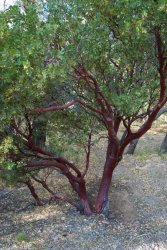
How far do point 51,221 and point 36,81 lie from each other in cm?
360

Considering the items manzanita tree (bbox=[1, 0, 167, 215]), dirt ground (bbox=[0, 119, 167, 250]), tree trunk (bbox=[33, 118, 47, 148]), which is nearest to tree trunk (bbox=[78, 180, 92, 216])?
manzanita tree (bbox=[1, 0, 167, 215])

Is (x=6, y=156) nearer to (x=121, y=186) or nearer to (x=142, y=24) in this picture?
(x=142, y=24)

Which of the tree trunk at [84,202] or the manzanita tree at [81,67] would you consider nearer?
the manzanita tree at [81,67]

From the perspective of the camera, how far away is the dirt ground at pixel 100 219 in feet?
21.8

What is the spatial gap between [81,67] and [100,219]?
3.23 meters

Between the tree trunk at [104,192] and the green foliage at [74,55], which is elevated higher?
the green foliage at [74,55]

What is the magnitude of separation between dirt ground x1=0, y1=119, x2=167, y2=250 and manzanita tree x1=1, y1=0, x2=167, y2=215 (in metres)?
0.64

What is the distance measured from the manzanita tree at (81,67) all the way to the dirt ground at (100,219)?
64 centimetres

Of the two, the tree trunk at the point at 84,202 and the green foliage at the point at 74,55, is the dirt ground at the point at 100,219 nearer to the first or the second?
the tree trunk at the point at 84,202

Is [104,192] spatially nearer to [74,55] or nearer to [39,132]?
[39,132]

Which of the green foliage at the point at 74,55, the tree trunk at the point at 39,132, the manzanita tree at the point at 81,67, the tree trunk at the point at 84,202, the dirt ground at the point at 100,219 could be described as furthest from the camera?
the tree trunk at the point at 84,202

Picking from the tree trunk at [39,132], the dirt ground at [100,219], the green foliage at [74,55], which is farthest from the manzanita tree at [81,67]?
the dirt ground at [100,219]

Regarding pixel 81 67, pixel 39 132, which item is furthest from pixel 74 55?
pixel 39 132

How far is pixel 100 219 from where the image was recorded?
748 cm
